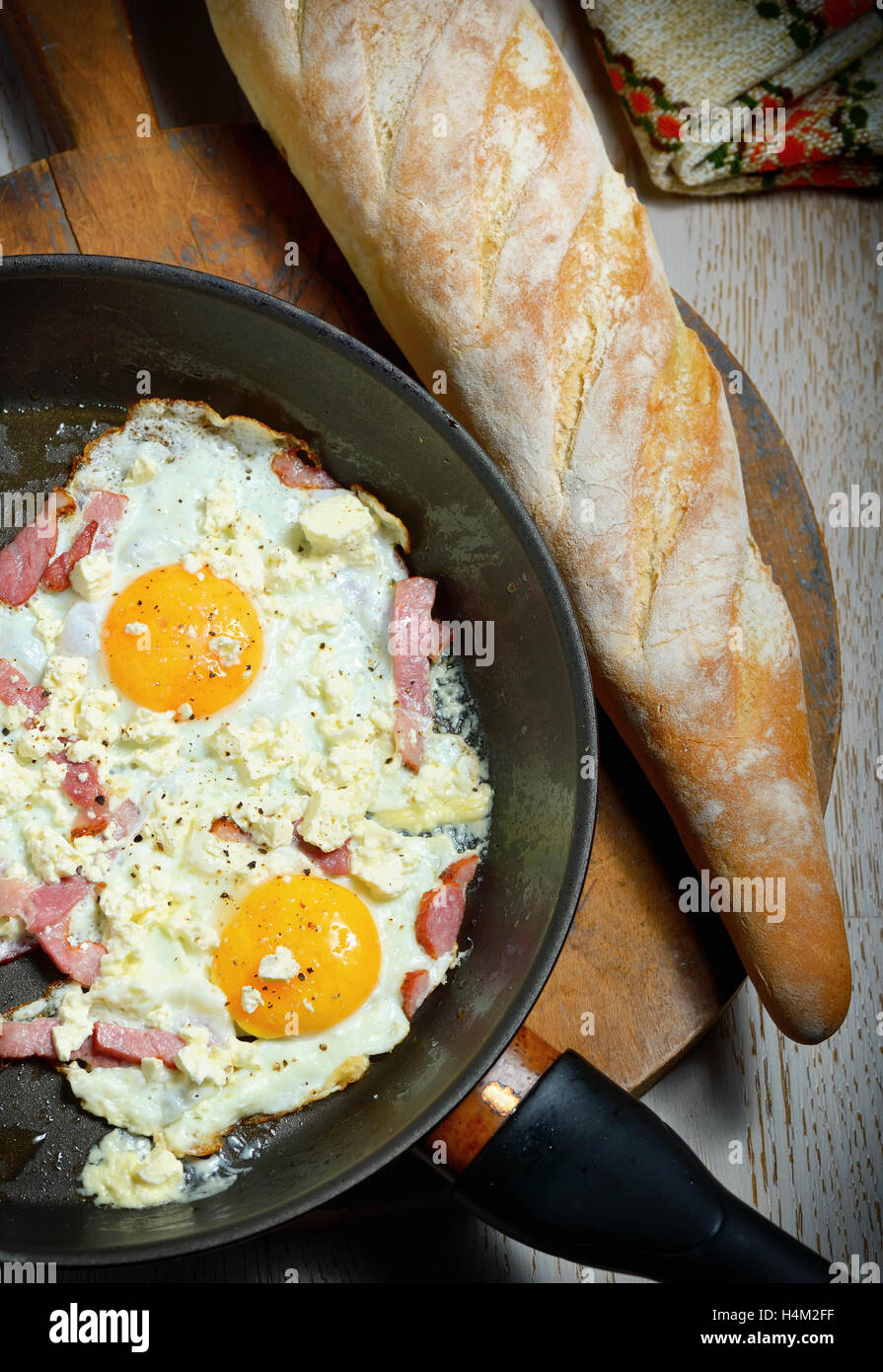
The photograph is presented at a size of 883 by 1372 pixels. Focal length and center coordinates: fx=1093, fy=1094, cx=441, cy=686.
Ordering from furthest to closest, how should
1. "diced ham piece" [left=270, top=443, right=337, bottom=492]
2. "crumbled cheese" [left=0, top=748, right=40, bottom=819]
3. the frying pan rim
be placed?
"diced ham piece" [left=270, top=443, right=337, bottom=492] → "crumbled cheese" [left=0, top=748, right=40, bottom=819] → the frying pan rim

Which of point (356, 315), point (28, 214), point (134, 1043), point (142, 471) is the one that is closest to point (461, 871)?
point (134, 1043)

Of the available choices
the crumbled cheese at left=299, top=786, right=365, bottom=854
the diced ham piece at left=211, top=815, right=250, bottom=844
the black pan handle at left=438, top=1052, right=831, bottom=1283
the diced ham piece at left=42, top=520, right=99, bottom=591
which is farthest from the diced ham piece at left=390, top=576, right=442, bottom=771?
Result: the black pan handle at left=438, top=1052, right=831, bottom=1283

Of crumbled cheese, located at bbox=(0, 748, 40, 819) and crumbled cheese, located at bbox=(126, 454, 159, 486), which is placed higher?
crumbled cheese, located at bbox=(126, 454, 159, 486)

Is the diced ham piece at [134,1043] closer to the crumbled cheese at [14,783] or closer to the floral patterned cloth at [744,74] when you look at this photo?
the crumbled cheese at [14,783]

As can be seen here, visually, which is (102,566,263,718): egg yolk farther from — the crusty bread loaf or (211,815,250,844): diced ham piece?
the crusty bread loaf

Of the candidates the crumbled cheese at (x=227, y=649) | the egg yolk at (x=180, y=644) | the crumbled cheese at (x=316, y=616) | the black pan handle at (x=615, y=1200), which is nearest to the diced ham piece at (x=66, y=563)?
the egg yolk at (x=180, y=644)
